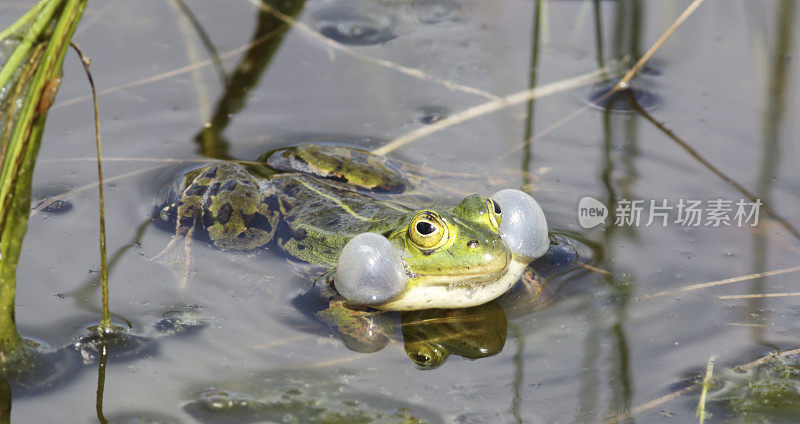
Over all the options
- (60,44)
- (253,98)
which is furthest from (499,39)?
(60,44)

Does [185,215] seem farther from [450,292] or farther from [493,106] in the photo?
[493,106]

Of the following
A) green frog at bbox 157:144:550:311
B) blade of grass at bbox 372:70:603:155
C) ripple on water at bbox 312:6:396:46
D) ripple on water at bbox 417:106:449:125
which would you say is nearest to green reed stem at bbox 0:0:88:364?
green frog at bbox 157:144:550:311

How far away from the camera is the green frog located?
13.8 ft

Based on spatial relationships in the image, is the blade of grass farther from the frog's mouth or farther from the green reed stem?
the green reed stem

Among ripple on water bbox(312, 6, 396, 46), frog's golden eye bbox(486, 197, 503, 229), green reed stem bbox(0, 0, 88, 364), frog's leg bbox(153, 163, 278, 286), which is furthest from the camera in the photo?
ripple on water bbox(312, 6, 396, 46)

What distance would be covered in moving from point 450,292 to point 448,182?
1348mm

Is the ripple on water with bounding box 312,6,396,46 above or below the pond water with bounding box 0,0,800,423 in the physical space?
above

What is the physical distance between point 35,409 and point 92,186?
214cm

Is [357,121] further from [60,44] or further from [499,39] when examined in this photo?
[60,44]

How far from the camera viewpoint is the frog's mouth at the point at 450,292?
4285 millimetres

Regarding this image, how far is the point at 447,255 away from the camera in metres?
4.19

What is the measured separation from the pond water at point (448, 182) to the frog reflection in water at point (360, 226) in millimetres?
217

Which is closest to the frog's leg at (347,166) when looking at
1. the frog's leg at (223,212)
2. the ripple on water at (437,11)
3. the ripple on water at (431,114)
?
the frog's leg at (223,212)

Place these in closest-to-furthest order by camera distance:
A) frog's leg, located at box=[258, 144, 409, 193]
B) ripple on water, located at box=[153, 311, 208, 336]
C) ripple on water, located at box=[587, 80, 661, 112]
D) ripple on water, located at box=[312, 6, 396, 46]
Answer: ripple on water, located at box=[153, 311, 208, 336] < frog's leg, located at box=[258, 144, 409, 193] < ripple on water, located at box=[587, 80, 661, 112] < ripple on water, located at box=[312, 6, 396, 46]
